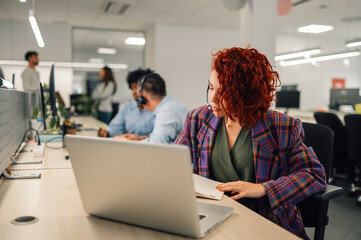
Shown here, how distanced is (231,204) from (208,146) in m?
0.39

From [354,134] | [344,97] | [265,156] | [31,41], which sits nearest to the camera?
[265,156]

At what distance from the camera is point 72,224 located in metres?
0.93

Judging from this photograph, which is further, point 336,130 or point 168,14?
point 168,14

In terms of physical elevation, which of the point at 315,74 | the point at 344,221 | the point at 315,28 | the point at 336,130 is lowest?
the point at 344,221

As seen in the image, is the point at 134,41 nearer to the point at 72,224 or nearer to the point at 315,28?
A: the point at 315,28

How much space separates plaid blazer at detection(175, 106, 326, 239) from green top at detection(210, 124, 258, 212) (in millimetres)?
33

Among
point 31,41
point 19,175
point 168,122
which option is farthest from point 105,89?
point 19,175

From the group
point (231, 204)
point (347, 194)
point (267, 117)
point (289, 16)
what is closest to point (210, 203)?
point (231, 204)

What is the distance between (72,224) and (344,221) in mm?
2735

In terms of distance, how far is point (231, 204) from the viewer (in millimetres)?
1104

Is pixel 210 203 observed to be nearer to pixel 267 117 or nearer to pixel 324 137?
pixel 267 117

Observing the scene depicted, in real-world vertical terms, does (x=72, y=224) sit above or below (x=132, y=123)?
below

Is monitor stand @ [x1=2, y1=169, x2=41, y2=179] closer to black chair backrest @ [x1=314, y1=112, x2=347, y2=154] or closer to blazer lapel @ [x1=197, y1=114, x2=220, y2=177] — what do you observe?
blazer lapel @ [x1=197, y1=114, x2=220, y2=177]

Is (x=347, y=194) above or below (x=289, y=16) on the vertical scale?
below
